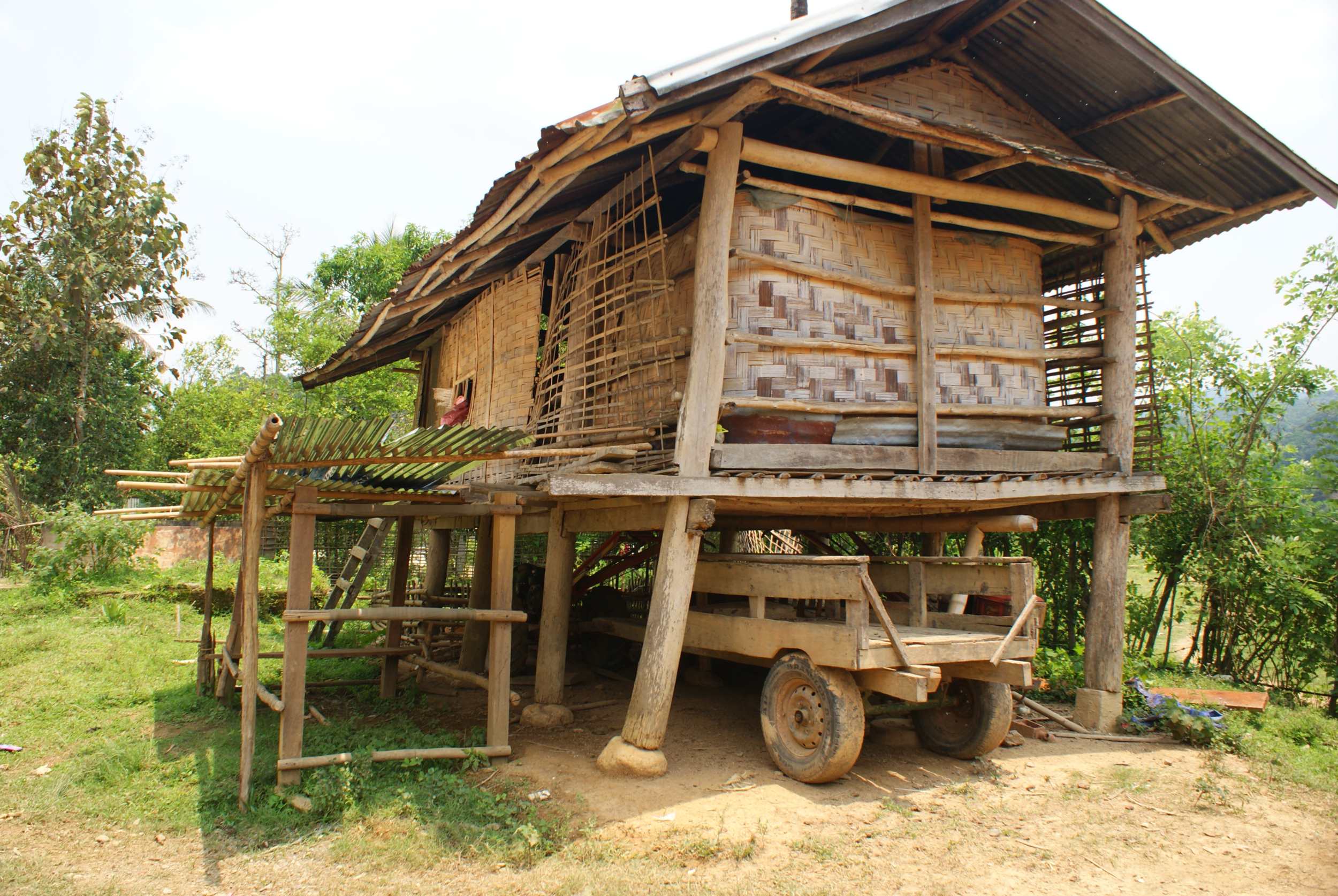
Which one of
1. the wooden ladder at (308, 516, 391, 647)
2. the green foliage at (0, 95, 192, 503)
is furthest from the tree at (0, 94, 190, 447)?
the wooden ladder at (308, 516, 391, 647)

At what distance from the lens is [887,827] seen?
15.9 ft

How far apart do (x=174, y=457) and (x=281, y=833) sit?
24.1m

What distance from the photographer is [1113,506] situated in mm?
7609

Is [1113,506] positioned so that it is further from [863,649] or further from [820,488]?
[863,649]

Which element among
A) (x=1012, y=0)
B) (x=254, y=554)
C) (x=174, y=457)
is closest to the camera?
(x=254, y=554)

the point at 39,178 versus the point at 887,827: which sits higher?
the point at 39,178

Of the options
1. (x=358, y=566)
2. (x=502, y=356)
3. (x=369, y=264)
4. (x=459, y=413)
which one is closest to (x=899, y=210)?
(x=502, y=356)

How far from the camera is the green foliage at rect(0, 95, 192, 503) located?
19188mm

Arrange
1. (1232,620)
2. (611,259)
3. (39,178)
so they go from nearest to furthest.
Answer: (611,259), (1232,620), (39,178)

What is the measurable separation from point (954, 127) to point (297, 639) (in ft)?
19.3

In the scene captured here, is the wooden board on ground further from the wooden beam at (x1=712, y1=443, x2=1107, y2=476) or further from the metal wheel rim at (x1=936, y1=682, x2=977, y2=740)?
the metal wheel rim at (x1=936, y1=682, x2=977, y2=740)

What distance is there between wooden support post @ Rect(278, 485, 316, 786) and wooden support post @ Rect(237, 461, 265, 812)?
18 cm

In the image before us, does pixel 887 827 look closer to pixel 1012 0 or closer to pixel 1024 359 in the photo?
pixel 1024 359

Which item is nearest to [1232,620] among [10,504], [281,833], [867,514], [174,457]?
[867,514]
